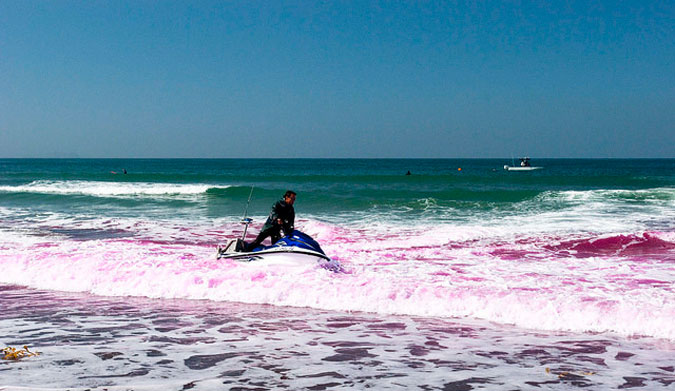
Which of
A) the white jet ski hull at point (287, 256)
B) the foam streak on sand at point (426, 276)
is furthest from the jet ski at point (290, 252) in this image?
the foam streak on sand at point (426, 276)

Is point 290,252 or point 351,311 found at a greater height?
point 290,252

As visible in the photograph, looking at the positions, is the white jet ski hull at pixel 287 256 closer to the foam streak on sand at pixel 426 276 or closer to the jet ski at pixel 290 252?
the jet ski at pixel 290 252

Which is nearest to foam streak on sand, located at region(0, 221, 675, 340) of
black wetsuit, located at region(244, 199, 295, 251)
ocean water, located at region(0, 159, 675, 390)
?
ocean water, located at region(0, 159, 675, 390)

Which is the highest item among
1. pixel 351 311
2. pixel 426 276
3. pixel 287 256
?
pixel 287 256

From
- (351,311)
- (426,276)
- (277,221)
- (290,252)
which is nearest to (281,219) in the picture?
(277,221)

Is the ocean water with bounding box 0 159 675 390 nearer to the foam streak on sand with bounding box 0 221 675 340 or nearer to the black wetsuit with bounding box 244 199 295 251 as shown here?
the foam streak on sand with bounding box 0 221 675 340

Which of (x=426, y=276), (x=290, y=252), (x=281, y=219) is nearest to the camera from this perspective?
(x=290, y=252)

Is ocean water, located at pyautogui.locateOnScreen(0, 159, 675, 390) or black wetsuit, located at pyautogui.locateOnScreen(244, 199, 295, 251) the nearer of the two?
ocean water, located at pyautogui.locateOnScreen(0, 159, 675, 390)

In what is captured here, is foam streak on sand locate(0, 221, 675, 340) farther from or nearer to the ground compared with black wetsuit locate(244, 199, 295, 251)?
nearer to the ground

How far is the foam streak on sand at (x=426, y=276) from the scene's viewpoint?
8.17 metres

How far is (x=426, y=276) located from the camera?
10500 mm

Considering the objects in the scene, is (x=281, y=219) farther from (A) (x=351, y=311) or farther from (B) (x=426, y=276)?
(B) (x=426, y=276)

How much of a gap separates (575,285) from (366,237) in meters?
7.82

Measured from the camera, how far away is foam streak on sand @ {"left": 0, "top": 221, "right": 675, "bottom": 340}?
322 inches
